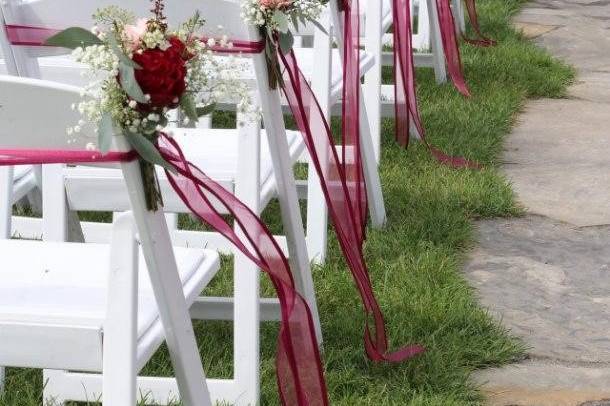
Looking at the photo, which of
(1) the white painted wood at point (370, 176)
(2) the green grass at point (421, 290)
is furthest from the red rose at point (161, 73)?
(1) the white painted wood at point (370, 176)

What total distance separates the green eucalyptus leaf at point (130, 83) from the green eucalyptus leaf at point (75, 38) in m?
0.07

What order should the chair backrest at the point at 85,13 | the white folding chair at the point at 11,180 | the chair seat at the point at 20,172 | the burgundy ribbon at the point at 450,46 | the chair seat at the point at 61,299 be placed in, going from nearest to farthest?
the chair seat at the point at 61,299 < the chair backrest at the point at 85,13 < the white folding chair at the point at 11,180 < the chair seat at the point at 20,172 < the burgundy ribbon at the point at 450,46

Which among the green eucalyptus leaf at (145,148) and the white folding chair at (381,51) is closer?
the green eucalyptus leaf at (145,148)

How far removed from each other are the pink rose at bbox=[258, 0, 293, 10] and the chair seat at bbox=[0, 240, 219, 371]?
0.56 meters

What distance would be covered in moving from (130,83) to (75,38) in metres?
0.12

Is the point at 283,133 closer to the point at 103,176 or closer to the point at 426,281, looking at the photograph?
the point at 103,176

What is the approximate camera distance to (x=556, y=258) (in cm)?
424

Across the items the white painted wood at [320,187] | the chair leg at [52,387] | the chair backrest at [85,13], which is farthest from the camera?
the white painted wood at [320,187]

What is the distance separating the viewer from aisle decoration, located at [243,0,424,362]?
10.1 ft

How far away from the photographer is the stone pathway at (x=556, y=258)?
3.33 m

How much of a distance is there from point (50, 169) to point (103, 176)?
0.25m

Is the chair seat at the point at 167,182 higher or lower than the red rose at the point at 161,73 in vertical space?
lower

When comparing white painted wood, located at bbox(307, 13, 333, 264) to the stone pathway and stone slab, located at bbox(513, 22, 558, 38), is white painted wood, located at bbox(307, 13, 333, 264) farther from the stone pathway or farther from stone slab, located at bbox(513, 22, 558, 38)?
stone slab, located at bbox(513, 22, 558, 38)

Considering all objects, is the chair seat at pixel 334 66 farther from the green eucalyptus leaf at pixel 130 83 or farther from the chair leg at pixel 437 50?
the green eucalyptus leaf at pixel 130 83
